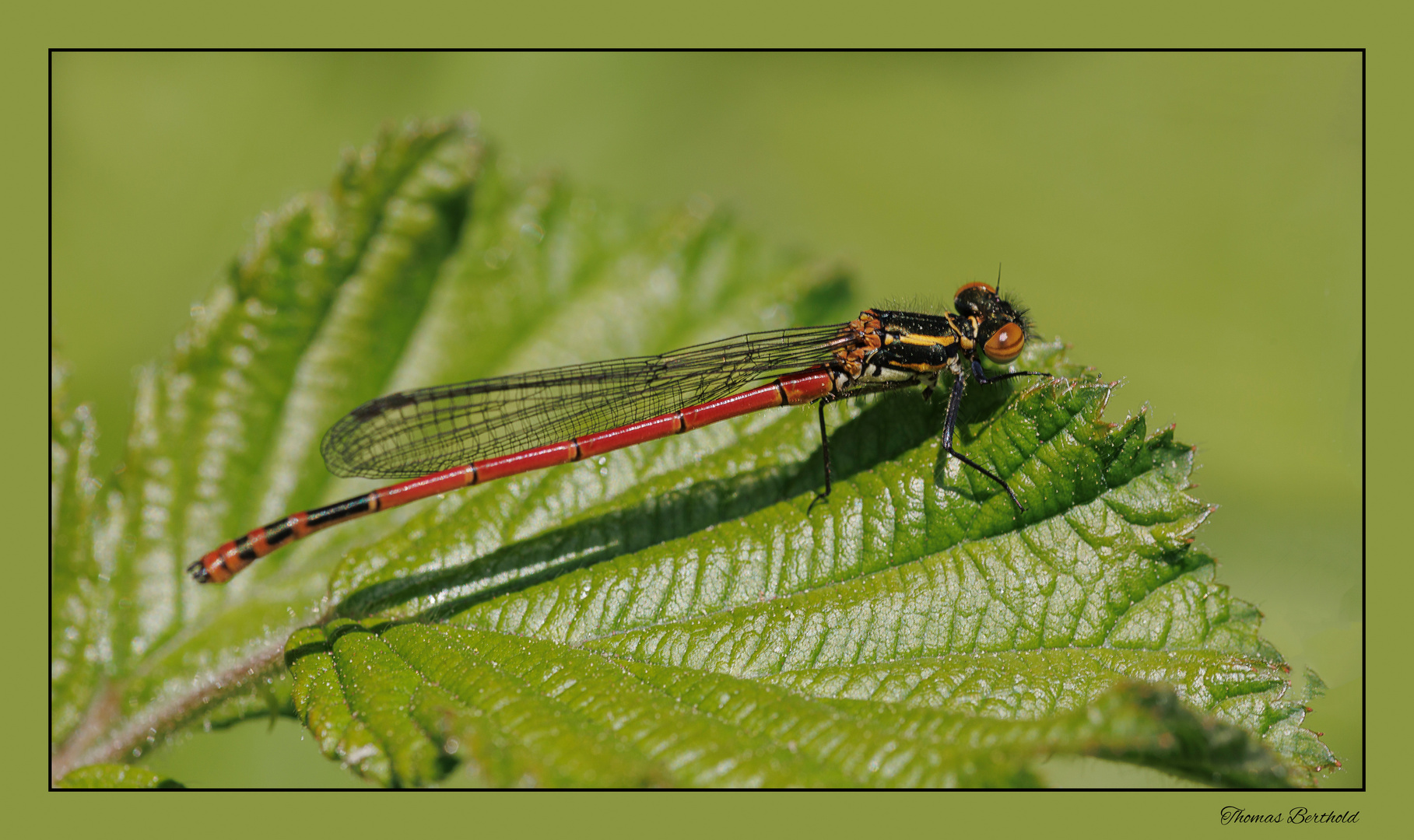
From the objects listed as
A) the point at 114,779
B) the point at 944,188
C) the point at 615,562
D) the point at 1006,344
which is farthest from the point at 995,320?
the point at 114,779

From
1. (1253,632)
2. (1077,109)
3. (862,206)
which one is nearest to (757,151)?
(862,206)

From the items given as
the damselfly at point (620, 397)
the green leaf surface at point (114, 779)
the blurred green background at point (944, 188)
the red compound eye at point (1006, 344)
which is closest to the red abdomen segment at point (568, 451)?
the damselfly at point (620, 397)

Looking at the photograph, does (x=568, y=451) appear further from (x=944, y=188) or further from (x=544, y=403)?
(x=944, y=188)

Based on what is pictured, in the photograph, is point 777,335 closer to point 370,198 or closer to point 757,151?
point 370,198

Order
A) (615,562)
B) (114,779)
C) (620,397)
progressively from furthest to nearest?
(620,397), (615,562), (114,779)

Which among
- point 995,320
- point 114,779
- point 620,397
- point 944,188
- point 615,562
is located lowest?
point 114,779

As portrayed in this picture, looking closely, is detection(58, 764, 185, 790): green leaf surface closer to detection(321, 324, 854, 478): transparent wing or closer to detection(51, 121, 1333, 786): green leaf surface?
detection(51, 121, 1333, 786): green leaf surface
